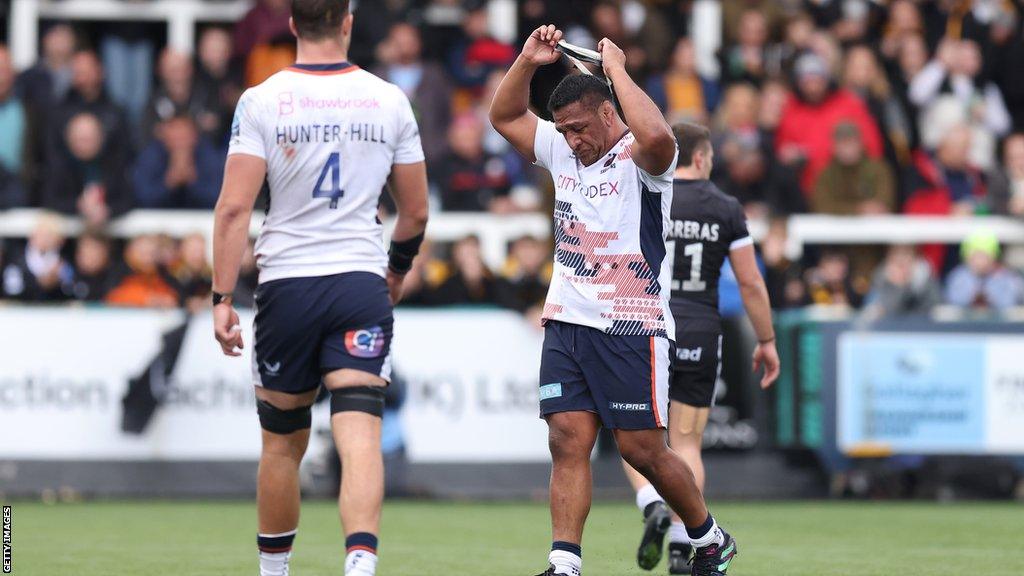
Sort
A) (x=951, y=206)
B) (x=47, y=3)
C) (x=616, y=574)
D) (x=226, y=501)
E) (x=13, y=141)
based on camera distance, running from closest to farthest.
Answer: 1. (x=616, y=574)
2. (x=226, y=501)
3. (x=13, y=141)
4. (x=951, y=206)
5. (x=47, y=3)

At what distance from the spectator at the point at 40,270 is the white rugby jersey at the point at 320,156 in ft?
26.8

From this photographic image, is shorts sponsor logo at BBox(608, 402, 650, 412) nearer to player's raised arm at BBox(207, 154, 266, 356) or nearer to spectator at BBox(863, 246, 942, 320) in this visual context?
player's raised arm at BBox(207, 154, 266, 356)

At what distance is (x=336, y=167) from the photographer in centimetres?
717

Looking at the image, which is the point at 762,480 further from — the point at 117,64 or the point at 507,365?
the point at 117,64

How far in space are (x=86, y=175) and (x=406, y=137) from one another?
9753 millimetres

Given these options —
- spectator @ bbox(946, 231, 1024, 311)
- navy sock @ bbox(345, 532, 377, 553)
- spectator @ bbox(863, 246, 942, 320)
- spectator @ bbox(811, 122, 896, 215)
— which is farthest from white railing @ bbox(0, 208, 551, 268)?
navy sock @ bbox(345, 532, 377, 553)

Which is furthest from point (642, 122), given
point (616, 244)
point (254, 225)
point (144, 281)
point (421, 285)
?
point (254, 225)

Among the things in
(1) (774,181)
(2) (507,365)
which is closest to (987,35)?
(1) (774,181)

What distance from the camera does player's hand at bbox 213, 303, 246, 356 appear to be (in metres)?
7.10

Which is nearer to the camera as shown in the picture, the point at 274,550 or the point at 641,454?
the point at 274,550

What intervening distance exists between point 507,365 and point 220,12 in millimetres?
6781

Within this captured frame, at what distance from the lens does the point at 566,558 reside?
7.36 meters

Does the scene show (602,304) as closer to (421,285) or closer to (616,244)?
(616,244)

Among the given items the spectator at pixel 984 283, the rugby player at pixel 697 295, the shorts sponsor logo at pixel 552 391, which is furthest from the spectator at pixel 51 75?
the shorts sponsor logo at pixel 552 391
